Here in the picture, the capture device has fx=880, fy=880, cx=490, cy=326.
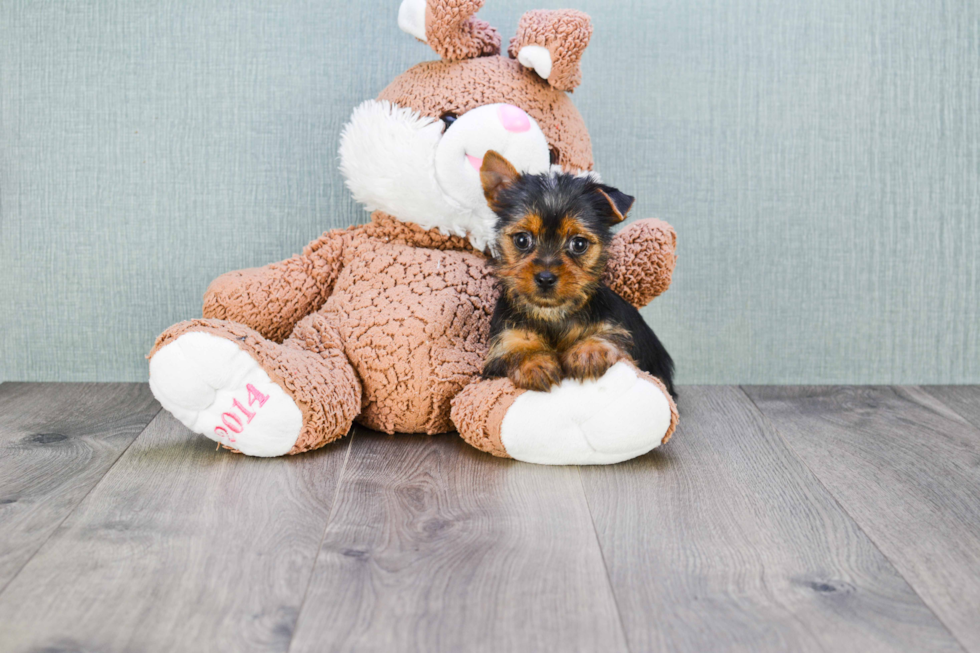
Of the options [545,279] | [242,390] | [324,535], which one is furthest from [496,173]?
[324,535]

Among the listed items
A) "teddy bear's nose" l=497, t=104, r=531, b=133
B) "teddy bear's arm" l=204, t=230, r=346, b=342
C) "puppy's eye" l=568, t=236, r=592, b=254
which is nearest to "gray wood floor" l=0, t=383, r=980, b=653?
"teddy bear's arm" l=204, t=230, r=346, b=342

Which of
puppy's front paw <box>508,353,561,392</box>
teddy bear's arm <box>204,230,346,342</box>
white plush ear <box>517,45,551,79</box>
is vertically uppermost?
white plush ear <box>517,45,551,79</box>

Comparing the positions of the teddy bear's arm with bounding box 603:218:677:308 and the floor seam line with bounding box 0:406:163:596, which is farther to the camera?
the teddy bear's arm with bounding box 603:218:677:308

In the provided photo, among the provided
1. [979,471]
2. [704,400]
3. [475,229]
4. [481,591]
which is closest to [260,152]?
[475,229]

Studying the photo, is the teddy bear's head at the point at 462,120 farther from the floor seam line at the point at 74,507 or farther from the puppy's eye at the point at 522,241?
the floor seam line at the point at 74,507

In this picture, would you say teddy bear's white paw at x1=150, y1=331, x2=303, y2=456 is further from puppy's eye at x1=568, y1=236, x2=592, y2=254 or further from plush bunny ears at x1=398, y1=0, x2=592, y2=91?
plush bunny ears at x1=398, y1=0, x2=592, y2=91

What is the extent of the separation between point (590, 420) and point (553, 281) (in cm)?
27

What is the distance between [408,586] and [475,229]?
2.81 feet

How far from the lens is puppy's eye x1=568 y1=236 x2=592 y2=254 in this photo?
4.96ft

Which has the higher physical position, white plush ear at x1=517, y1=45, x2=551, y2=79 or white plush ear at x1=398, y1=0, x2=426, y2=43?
white plush ear at x1=398, y1=0, x2=426, y2=43

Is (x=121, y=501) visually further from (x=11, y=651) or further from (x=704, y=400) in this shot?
(x=704, y=400)

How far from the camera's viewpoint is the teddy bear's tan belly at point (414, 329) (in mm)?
1731

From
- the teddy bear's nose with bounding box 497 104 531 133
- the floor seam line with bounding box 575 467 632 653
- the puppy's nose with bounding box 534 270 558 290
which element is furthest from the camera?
the teddy bear's nose with bounding box 497 104 531 133

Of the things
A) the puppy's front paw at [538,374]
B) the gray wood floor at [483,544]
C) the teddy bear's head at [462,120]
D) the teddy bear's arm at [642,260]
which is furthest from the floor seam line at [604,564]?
the teddy bear's head at [462,120]
